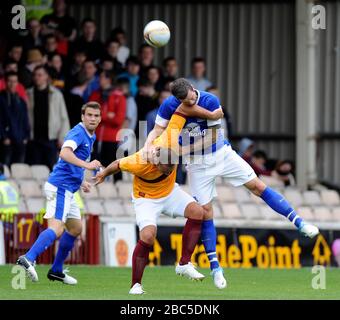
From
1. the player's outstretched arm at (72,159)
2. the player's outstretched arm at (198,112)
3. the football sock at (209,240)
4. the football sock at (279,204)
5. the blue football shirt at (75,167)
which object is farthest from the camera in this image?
the football sock at (279,204)

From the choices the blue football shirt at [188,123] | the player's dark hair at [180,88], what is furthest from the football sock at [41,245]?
the player's dark hair at [180,88]

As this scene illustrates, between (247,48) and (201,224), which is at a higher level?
(247,48)

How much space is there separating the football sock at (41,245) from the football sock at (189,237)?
147cm

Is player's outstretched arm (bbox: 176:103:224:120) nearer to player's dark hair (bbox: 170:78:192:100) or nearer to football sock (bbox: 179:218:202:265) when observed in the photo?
player's dark hair (bbox: 170:78:192:100)

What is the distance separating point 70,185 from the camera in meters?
Result: 14.3

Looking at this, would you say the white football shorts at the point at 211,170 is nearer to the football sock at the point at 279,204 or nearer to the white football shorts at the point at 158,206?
the football sock at the point at 279,204

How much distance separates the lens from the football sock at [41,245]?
1384 centimetres

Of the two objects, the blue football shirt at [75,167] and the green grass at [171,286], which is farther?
the blue football shirt at [75,167]

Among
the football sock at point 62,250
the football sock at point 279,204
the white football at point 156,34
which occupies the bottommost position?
the football sock at point 62,250

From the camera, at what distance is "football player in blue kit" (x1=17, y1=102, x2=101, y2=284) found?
550 inches

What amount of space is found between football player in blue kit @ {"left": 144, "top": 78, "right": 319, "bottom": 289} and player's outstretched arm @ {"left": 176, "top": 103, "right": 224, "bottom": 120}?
0.06m

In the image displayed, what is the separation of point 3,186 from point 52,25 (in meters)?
5.19

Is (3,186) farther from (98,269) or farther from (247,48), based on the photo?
(247,48)
